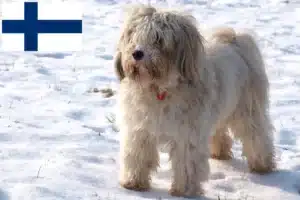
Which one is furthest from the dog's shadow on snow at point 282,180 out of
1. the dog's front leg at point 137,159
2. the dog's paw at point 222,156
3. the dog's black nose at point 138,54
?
the dog's black nose at point 138,54

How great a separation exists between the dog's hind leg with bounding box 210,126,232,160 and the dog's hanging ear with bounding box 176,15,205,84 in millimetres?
1416

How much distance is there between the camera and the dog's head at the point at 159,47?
14.6 ft

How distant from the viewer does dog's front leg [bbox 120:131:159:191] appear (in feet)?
16.0

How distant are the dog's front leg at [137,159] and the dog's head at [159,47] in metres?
0.48

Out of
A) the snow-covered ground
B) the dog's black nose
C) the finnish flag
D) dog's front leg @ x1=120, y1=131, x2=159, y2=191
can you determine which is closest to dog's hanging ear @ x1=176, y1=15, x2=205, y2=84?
the dog's black nose

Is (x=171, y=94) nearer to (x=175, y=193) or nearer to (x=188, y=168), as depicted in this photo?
(x=188, y=168)

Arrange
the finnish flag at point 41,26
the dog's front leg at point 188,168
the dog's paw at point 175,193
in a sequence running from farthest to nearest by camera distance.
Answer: the finnish flag at point 41,26 < the dog's paw at point 175,193 < the dog's front leg at point 188,168

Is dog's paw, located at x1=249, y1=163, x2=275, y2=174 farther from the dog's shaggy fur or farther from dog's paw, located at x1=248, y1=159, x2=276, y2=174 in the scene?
the dog's shaggy fur

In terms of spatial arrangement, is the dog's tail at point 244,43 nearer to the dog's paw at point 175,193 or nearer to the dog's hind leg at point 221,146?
the dog's hind leg at point 221,146

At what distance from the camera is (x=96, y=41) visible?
388 inches

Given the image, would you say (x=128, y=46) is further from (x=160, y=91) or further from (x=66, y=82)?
(x=66, y=82)

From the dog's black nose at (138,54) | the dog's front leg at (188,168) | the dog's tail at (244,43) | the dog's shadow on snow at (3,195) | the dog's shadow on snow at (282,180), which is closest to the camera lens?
the dog's shadow on snow at (3,195)

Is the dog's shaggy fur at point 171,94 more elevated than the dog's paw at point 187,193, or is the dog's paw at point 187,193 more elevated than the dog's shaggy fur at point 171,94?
the dog's shaggy fur at point 171,94

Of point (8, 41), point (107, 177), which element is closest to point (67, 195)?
point (107, 177)
